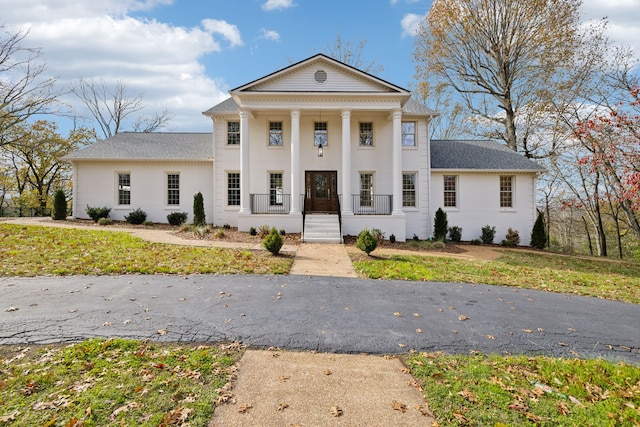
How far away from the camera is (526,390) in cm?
330

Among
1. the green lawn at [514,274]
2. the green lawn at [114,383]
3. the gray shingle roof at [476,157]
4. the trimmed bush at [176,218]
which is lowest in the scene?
the green lawn at [514,274]

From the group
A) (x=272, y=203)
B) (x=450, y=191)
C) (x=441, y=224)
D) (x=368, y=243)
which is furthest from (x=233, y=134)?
(x=450, y=191)

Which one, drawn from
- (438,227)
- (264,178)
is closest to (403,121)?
(438,227)

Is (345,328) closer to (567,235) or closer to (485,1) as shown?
(485,1)

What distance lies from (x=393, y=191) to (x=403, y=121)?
4.63 m

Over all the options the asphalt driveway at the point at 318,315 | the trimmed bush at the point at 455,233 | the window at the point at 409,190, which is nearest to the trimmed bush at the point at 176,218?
the asphalt driveway at the point at 318,315

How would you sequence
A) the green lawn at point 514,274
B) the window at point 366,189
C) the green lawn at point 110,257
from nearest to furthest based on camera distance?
the green lawn at point 110,257 < the green lawn at point 514,274 < the window at point 366,189

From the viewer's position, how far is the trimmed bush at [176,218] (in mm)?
17969

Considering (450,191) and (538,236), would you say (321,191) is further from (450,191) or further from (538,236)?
(538,236)

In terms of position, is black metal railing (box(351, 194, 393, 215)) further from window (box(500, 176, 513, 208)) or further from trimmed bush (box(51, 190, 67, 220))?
trimmed bush (box(51, 190, 67, 220))

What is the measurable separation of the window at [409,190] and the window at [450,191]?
6.19 ft

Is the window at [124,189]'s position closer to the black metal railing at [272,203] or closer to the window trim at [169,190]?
the window trim at [169,190]

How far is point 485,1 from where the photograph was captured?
2119 cm

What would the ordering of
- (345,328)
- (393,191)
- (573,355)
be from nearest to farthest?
(573,355) → (345,328) → (393,191)
